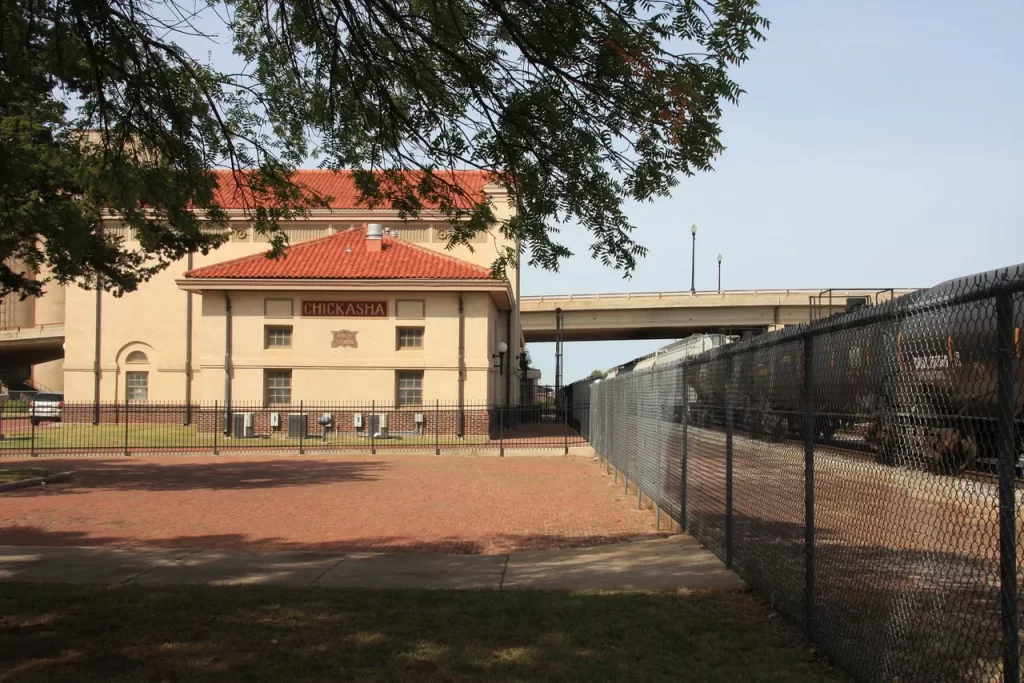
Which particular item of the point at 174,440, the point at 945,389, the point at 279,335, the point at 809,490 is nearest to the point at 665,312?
the point at 279,335

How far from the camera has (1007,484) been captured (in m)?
3.74

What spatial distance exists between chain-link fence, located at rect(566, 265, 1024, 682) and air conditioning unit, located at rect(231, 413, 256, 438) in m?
25.4

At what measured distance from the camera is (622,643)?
21.3ft

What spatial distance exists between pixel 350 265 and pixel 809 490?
98.1 ft

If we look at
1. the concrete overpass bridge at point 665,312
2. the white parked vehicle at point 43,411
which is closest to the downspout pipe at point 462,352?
the white parked vehicle at point 43,411

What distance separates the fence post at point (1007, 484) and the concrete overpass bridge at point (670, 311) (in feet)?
175

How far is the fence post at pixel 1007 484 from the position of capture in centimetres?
371

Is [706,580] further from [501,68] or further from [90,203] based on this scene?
[90,203]

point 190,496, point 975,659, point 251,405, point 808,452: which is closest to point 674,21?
point 808,452

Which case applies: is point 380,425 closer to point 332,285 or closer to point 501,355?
point 332,285

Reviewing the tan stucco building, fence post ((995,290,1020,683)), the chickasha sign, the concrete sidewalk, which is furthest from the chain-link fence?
the chickasha sign

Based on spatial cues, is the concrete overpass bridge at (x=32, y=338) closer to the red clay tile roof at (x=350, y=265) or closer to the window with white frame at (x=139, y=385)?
the window with white frame at (x=139, y=385)

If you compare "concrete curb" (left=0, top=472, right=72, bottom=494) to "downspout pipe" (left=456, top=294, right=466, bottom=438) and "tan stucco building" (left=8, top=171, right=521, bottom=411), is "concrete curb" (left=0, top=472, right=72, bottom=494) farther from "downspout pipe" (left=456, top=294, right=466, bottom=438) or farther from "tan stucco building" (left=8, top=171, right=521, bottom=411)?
"downspout pipe" (left=456, top=294, right=466, bottom=438)

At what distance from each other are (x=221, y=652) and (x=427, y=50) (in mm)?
5855
